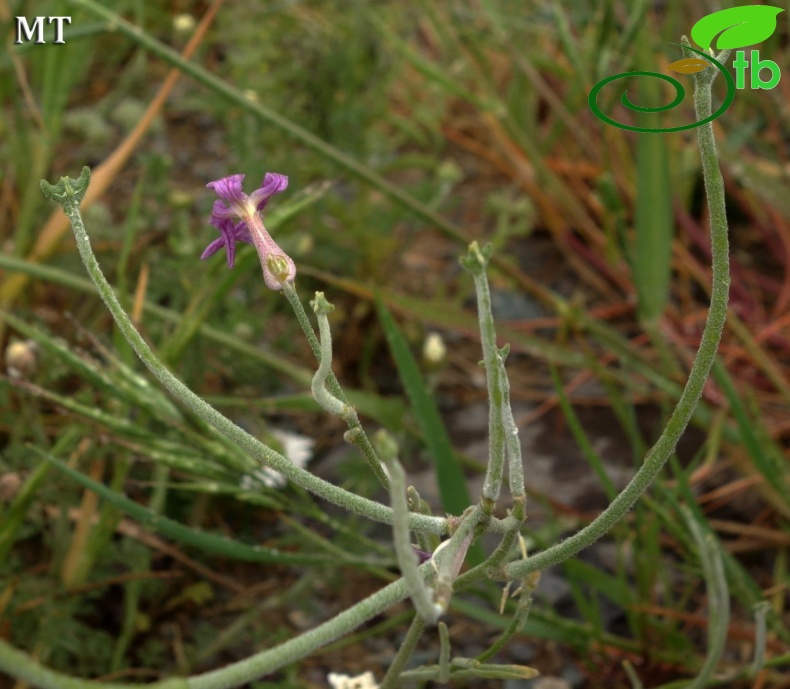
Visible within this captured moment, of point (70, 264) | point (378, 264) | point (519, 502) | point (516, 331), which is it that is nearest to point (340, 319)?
point (378, 264)

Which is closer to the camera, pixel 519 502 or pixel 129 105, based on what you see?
pixel 519 502

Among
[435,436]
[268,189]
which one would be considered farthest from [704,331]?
[435,436]

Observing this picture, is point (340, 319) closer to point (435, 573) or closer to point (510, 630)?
point (510, 630)

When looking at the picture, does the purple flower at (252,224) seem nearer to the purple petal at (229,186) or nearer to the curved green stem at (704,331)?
the purple petal at (229,186)

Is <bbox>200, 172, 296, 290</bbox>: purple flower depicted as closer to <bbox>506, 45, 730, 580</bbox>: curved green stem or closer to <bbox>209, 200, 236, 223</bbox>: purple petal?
<bbox>209, 200, 236, 223</bbox>: purple petal

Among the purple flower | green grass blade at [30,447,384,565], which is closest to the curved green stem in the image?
the purple flower
